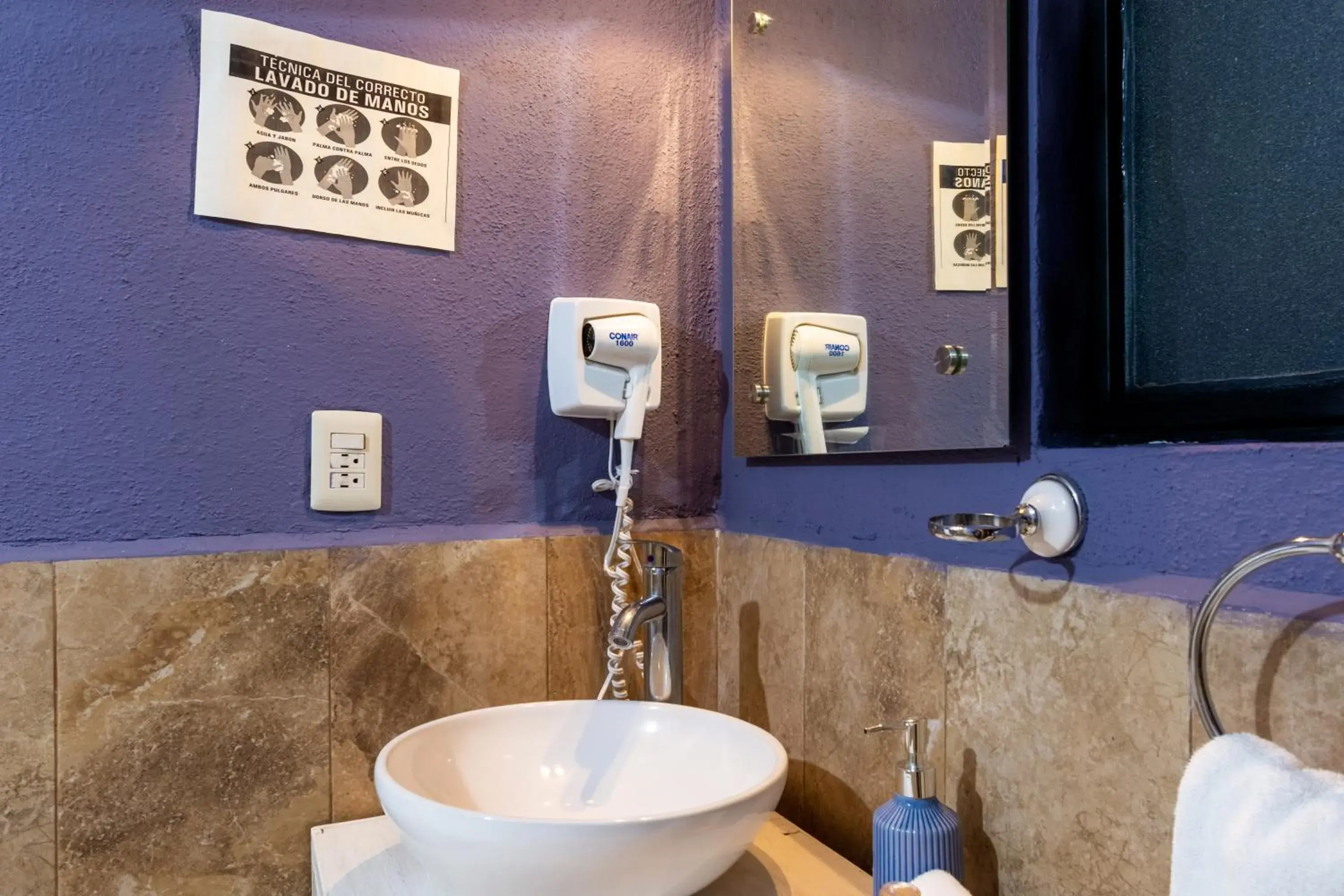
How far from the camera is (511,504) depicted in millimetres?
1194

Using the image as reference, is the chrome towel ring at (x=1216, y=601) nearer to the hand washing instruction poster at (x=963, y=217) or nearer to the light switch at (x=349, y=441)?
the hand washing instruction poster at (x=963, y=217)

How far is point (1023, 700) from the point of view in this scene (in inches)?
30.7

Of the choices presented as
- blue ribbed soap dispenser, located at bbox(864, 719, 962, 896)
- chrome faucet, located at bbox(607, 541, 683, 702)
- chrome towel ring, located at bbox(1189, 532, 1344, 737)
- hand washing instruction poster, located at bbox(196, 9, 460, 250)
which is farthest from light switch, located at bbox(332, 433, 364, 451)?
chrome towel ring, located at bbox(1189, 532, 1344, 737)

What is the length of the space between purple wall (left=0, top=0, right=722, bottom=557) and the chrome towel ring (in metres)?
0.82

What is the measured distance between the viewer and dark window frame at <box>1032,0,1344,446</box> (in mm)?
773

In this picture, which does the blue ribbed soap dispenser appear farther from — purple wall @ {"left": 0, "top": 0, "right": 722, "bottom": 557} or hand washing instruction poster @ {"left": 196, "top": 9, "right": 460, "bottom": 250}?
hand washing instruction poster @ {"left": 196, "top": 9, "right": 460, "bottom": 250}

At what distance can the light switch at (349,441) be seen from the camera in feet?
3.51

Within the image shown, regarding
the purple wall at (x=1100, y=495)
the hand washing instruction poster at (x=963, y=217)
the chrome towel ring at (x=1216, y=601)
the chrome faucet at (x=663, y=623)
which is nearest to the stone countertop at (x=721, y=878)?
the chrome faucet at (x=663, y=623)

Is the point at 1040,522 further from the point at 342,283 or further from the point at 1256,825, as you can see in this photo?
the point at 342,283

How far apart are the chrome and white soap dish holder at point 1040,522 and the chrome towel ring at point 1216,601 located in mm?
146

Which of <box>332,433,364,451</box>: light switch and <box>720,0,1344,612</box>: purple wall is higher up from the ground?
<box>332,433,364,451</box>: light switch

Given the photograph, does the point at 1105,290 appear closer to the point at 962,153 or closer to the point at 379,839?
the point at 962,153

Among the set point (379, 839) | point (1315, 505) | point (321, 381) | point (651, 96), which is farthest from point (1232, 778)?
point (651, 96)

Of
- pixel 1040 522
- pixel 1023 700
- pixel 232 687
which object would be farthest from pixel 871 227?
pixel 232 687
